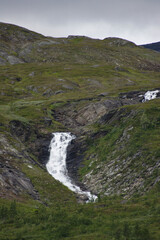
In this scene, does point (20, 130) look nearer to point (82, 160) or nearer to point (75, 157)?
point (75, 157)

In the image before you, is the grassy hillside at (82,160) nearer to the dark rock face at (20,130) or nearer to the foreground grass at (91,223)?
the foreground grass at (91,223)

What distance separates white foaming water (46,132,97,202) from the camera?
5668 cm

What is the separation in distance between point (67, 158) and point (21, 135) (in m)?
14.6

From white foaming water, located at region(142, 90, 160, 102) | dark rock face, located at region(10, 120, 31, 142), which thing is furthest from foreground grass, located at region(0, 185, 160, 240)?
white foaming water, located at region(142, 90, 160, 102)

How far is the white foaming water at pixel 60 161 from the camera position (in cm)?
5668

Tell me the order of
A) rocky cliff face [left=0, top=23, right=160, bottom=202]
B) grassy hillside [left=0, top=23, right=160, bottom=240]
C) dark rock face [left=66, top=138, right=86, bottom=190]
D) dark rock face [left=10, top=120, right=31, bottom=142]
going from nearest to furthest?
grassy hillside [left=0, top=23, right=160, bottom=240]
rocky cliff face [left=0, top=23, right=160, bottom=202]
dark rock face [left=66, top=138, right=86, bottom=190]
dark rock face [left=10, top=120, right=31, bottom=142]

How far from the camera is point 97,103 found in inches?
3930

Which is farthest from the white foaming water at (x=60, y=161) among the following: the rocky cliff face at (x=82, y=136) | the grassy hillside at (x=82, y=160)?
the grassy hillside at (x=82, y=160)

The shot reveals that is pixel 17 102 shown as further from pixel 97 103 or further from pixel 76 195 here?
pixel 76 195

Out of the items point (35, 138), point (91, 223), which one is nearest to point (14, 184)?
point (91, 223)

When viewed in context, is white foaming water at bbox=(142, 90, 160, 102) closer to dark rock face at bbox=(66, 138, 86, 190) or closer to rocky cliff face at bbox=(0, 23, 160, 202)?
rocky cliff face at bbox=(0, 23, 160, 202)

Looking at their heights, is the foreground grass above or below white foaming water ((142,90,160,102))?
below

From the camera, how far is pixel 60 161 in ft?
228

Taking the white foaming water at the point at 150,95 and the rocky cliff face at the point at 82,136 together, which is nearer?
the rocky cliff face at the point at 82,136
